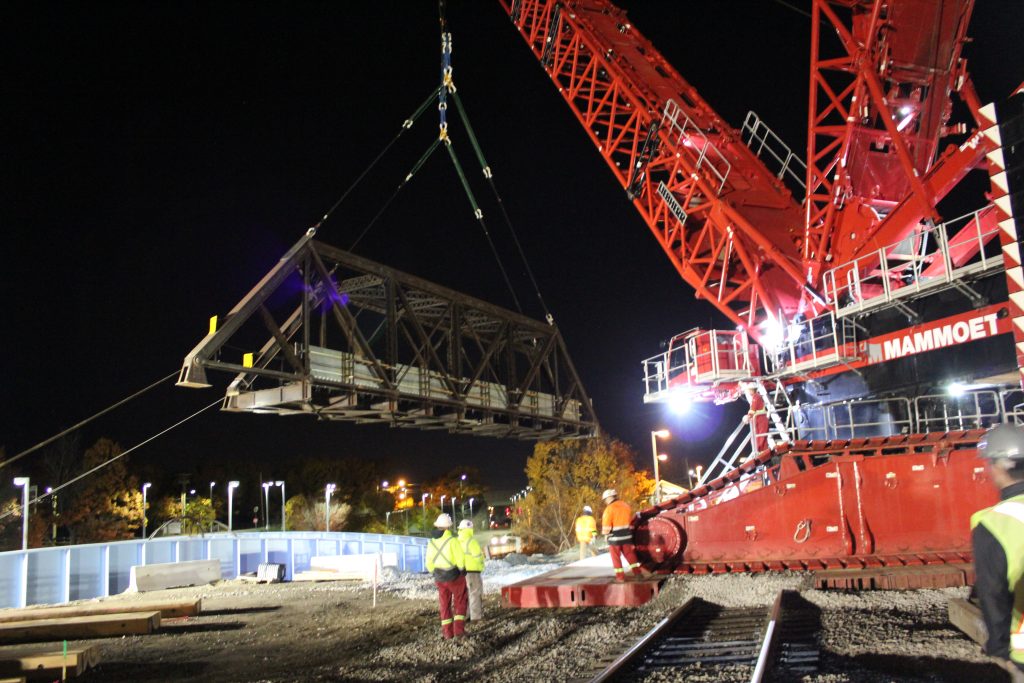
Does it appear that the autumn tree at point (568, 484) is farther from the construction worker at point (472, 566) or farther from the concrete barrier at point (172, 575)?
the construction worker at point (472, 566)

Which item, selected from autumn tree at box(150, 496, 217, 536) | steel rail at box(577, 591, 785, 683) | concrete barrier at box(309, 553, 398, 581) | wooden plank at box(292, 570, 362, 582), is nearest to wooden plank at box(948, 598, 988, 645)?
steel rail at box(577, 591, 785, 683)

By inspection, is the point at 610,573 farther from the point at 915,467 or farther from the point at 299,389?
the point at 299,389

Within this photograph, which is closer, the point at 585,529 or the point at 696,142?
the point at 585,529

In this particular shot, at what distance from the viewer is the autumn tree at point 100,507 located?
72.2m

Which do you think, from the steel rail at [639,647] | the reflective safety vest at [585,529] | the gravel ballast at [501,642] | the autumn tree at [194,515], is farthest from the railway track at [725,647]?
the autumn tree at [194,515]

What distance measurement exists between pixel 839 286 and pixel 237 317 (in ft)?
49.2

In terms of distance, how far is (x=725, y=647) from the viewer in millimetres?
8102

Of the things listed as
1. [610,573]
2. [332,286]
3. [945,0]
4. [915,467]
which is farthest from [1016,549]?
[945,0]

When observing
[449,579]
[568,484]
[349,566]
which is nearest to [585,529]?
[349,566]

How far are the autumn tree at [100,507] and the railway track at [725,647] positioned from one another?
75017 millimetres

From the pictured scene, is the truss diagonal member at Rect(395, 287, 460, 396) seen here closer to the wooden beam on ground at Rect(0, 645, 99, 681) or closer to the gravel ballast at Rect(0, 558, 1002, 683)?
the gravel ballast at Rect(0, 558, 1002, 683)

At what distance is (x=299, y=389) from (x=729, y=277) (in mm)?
14292

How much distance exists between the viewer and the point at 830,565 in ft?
37.6

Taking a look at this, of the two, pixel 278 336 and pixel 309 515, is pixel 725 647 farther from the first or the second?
pixel 309 515
